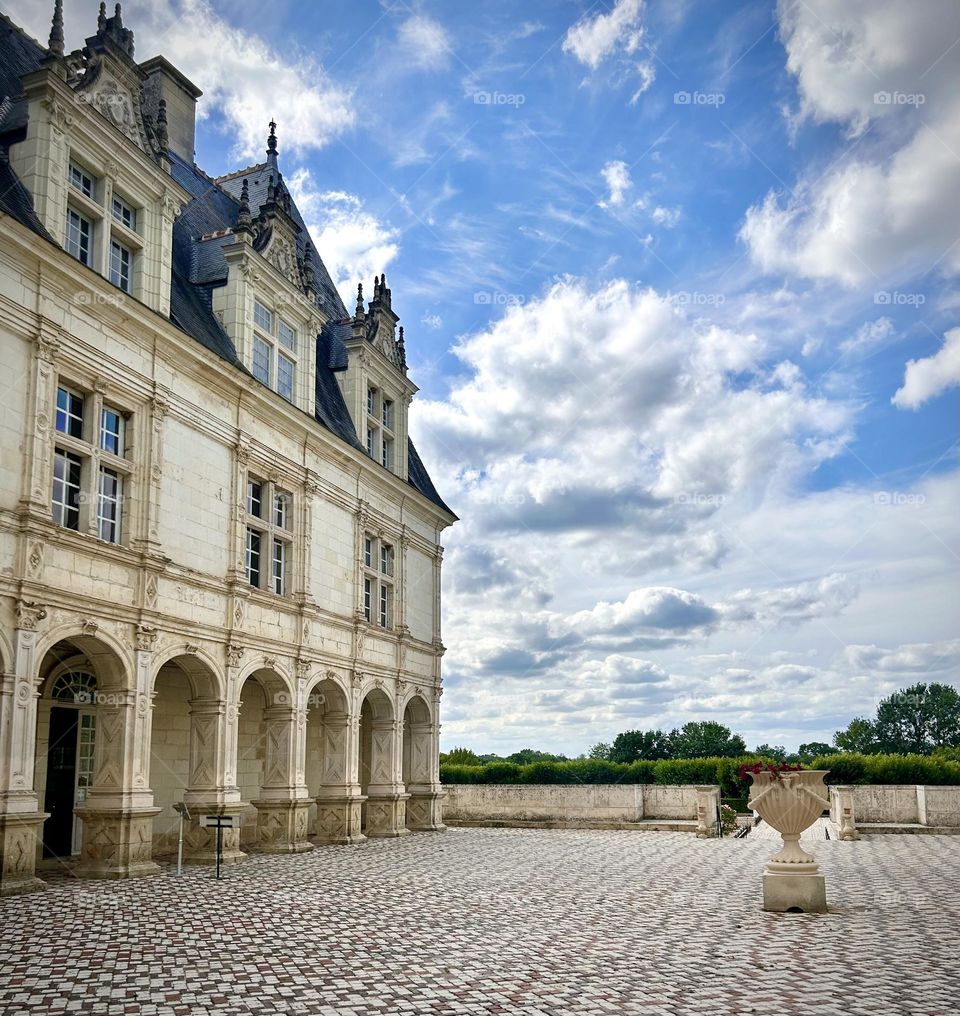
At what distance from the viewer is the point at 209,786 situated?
59.5 feet

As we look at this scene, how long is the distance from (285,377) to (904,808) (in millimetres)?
20605

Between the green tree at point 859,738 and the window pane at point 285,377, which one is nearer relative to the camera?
the window pane at point 285,377

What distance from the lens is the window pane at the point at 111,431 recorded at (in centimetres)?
1625

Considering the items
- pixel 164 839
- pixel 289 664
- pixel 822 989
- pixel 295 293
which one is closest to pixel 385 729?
pixel 289 664

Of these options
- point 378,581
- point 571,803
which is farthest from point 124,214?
point 571,803

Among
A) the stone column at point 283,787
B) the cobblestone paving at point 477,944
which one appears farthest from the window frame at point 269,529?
the cobblestone paving at point 477,944

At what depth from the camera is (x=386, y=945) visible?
1022 centimetres

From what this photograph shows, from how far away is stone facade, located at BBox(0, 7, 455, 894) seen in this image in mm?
14289

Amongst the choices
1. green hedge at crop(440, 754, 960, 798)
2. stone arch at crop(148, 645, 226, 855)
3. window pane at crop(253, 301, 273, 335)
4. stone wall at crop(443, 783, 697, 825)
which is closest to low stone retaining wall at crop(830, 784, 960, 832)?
green hedge at crop(440, 754, 960, 798)

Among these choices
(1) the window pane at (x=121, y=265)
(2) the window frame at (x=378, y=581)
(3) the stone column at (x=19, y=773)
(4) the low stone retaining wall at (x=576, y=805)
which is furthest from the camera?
(4) the low stone retaining wall at (x=576, y=805)

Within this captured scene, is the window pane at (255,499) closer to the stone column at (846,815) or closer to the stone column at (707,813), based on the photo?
the stone column at (707,813)

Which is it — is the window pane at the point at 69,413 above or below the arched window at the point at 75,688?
above

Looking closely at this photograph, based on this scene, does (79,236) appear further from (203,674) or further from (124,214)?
(203,674)

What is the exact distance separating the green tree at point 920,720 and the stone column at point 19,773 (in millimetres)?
88054
